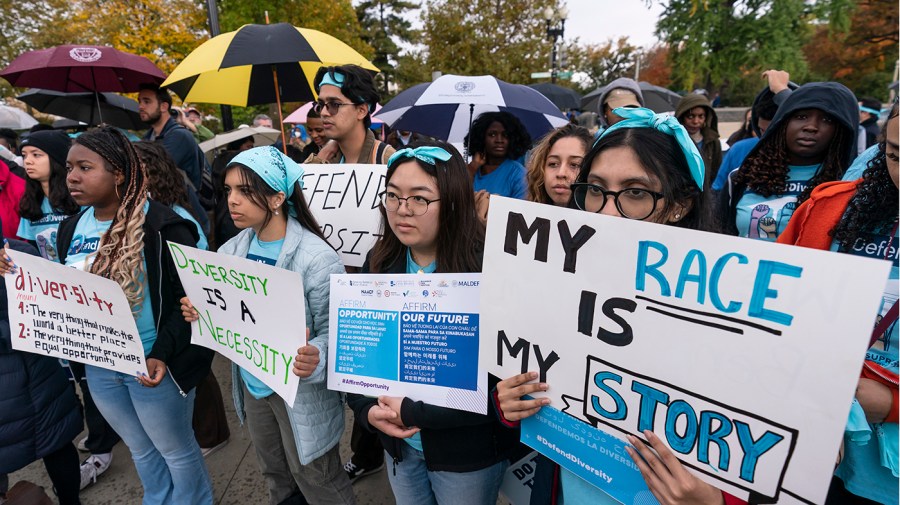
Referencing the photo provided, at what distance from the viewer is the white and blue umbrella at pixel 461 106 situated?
377 centimetres

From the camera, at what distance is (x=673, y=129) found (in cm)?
133

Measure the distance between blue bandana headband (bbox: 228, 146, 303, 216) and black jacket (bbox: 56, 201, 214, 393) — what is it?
1.58 feet

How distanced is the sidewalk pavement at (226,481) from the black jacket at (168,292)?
105 centimetres

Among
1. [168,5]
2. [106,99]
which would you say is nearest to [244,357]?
[106,99]

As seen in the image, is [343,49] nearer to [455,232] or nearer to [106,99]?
[455,232]

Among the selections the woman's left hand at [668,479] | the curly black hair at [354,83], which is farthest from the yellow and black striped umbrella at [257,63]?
the woman's left hand at [668,479]

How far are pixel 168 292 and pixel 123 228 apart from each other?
36 centimetres

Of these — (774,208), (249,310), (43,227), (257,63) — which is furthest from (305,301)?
(43,227)

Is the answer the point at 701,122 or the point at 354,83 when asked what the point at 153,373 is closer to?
the point at 354,83

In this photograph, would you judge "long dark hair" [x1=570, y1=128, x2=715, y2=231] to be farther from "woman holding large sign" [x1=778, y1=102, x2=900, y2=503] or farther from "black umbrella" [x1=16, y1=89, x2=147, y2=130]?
"black umbrella" [x1=16, y1=89, x2=147, y2=130]

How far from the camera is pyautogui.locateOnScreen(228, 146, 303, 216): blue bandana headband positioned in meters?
2.07

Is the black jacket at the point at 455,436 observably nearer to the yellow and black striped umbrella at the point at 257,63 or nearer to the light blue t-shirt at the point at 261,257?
the light blue t-shirt at the point at 261,257

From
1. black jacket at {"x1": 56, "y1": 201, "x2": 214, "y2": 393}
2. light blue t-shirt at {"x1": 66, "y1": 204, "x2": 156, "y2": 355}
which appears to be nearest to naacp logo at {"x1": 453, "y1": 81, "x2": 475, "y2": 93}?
black jacket at {"x1": 56, "y1": 201, "x2": 214, "y2": 393}

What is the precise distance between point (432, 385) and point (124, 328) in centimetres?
151
